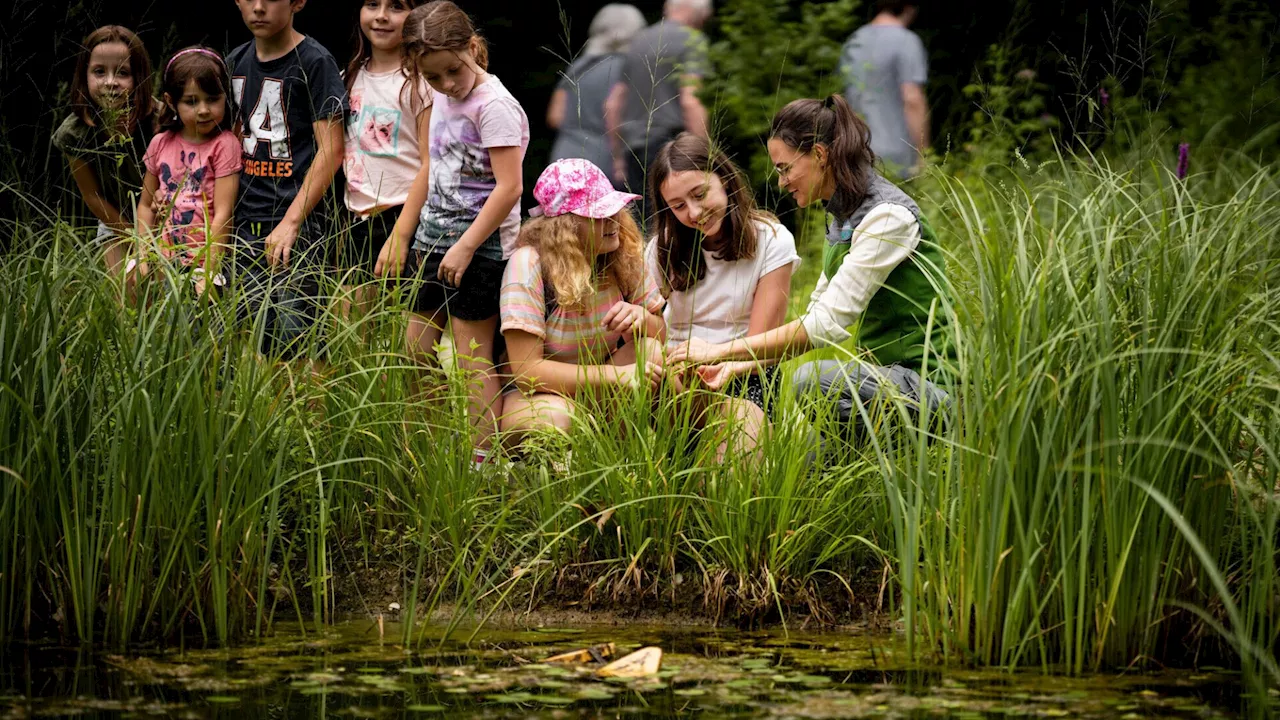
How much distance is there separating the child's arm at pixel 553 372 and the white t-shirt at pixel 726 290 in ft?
1.31

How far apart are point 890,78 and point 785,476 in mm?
3027

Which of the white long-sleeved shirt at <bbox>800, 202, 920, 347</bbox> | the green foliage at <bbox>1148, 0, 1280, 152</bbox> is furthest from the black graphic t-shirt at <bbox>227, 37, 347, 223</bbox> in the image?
the green foliage at <bbox>1148, 0, 1280, 152</bbox>

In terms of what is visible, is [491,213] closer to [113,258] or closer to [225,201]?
[225,201]

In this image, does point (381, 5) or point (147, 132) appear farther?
point (147, 132)

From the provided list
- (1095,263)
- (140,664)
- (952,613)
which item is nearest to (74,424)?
(140,664)

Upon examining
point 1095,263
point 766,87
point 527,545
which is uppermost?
point 766,87

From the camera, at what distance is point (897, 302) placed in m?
4.01

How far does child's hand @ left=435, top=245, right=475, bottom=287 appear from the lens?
4453mm

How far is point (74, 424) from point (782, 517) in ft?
5.24

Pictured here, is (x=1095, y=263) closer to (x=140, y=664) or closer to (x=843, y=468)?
(x=843, y=468)

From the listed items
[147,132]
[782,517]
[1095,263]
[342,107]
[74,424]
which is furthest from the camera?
[147,132]

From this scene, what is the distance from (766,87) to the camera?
6977 mm

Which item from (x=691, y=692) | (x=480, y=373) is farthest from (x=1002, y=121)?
(x=691, y=692)

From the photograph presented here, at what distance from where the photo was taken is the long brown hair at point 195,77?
4797mm
